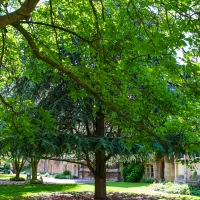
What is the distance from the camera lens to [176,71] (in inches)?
189

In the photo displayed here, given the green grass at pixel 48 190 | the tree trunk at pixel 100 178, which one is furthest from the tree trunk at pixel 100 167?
the green grass at pixel 48 190

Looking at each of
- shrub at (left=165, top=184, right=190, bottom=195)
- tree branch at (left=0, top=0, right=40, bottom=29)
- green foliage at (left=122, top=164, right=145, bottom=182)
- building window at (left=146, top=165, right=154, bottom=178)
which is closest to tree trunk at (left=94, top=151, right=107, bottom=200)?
shrub at (left=165, top=184, right=190, bottom=195)

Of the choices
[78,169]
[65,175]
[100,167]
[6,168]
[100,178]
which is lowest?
[65,175]

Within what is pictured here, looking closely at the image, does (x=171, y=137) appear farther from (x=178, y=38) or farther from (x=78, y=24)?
(x=178, y=38)

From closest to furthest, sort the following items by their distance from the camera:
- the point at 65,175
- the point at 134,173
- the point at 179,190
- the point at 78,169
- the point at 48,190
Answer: the point at 48,190 < the point at 179,190 < the point at 134,173 < the point at 78,169 < the point at 65,175

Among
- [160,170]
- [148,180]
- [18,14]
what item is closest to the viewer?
[18,14]

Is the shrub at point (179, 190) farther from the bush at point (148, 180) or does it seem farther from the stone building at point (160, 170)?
the bush at point (148, 180)

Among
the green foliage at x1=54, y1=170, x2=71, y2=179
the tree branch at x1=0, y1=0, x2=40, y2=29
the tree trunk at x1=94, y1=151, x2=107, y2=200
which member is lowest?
the green foliage at x1=54, y1=170, x2=71, y2=179

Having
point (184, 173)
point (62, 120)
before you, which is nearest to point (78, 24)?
point (62, 120)

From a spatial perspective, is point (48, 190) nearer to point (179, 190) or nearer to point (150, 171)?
point (179, 190)

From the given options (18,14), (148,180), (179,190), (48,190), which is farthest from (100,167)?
(148,180)

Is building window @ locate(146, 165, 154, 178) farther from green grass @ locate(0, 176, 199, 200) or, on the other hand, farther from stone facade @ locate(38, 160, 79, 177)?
stone facade @ locate(38, 160, 79, 177)

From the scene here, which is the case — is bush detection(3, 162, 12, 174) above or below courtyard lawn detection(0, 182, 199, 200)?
below

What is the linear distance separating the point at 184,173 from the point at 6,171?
3103 cm
